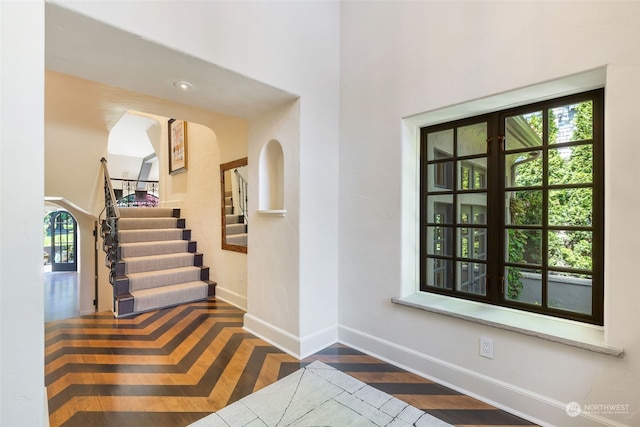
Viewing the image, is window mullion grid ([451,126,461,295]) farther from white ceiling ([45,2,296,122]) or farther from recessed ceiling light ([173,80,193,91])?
recessed ceiling light ([173,80,193,91])

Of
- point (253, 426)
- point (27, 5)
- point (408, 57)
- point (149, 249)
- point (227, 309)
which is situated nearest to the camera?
point (27, 5)

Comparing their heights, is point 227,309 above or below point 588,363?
below

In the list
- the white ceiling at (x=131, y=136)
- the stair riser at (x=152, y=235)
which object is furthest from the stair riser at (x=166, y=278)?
the white ceiling at (x=131, y=136)

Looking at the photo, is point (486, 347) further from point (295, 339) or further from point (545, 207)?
point (295, 339)

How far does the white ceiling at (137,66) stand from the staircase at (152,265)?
7.87 feet

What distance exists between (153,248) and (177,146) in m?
2.10

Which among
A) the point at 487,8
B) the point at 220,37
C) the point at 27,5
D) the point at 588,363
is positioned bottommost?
the point at 588,363

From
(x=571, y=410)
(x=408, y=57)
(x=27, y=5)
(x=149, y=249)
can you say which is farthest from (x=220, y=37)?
(x=149, y=249)

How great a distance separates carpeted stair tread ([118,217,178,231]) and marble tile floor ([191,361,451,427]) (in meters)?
3.99

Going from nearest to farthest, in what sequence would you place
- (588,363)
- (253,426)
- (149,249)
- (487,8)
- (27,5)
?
(27,5) < (588,363) < (253,426) < (487,8) < (149,249)

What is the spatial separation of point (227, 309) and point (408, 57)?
348 centimetres

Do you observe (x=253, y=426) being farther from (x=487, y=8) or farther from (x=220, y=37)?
(x=487, y=8)

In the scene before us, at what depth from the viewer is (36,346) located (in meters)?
1.07

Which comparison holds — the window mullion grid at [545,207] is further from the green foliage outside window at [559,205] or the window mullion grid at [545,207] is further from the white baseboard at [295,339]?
the white baseboard at [295,339]
